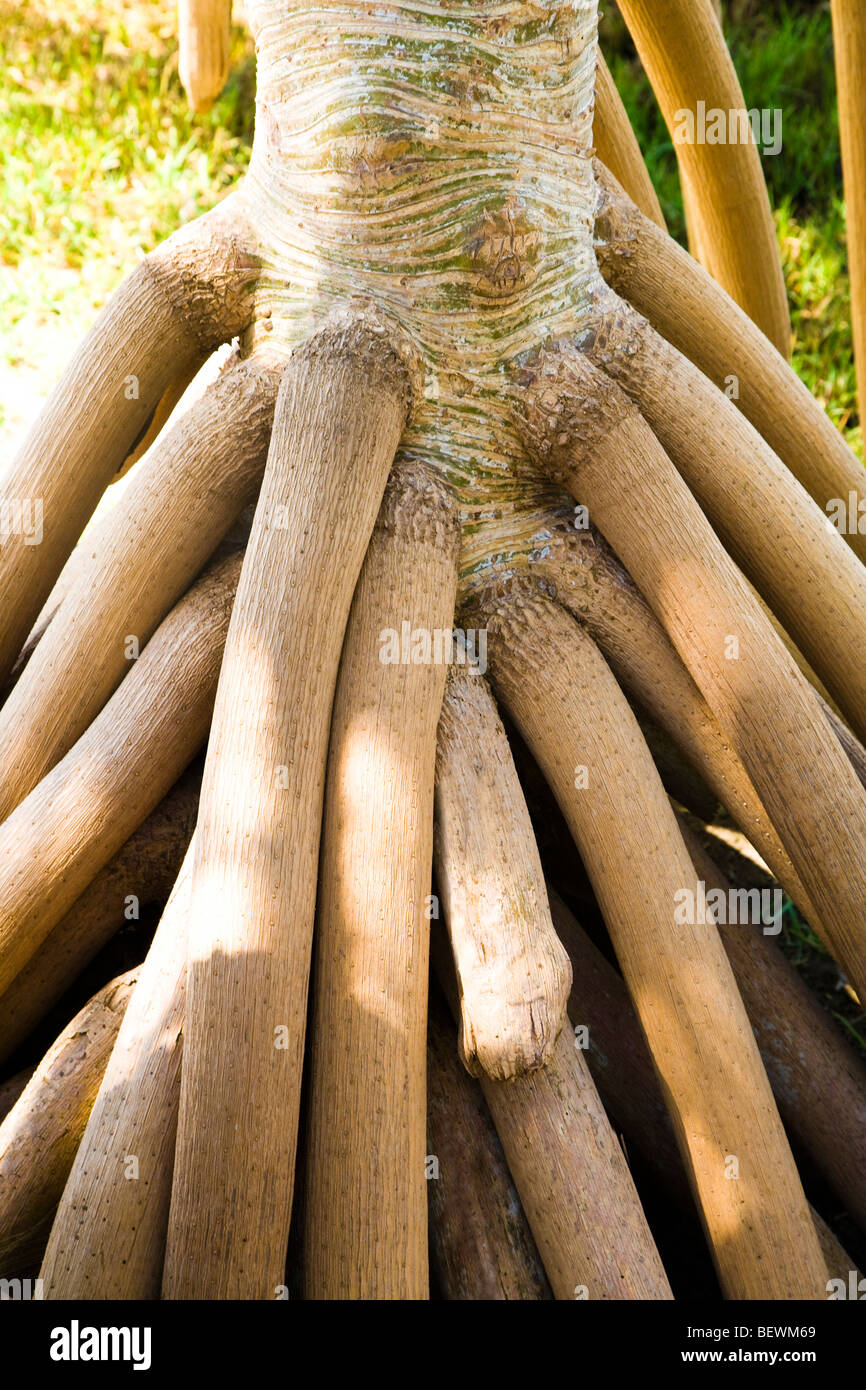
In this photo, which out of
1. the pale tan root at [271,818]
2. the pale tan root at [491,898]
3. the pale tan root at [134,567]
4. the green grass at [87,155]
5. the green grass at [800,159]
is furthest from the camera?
the green grass at [800,159]

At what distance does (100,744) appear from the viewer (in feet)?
6.64

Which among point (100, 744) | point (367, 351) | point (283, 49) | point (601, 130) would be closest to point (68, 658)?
point (100, 744)

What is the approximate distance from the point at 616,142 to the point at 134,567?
69.9 inches

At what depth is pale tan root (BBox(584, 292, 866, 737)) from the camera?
7.09 ft

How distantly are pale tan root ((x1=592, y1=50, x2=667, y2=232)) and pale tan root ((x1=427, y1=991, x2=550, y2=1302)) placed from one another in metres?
2.11

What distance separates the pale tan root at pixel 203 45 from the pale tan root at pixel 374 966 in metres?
2.01

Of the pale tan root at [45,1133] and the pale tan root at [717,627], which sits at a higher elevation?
the pale tan root at [717,627]

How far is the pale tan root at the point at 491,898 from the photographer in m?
1.78

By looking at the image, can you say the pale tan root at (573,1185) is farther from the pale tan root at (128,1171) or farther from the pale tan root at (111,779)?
the pale tan root at (111,779)

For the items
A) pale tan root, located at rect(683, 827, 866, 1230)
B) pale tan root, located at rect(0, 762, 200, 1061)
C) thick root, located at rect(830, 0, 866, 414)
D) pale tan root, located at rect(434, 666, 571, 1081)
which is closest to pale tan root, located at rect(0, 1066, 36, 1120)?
pale tan root, located at rect(0, 762, 200, 1061)

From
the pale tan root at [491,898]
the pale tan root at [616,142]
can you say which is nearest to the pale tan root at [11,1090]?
the pale tan root at [491,898]

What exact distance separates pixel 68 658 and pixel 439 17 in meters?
1.31
